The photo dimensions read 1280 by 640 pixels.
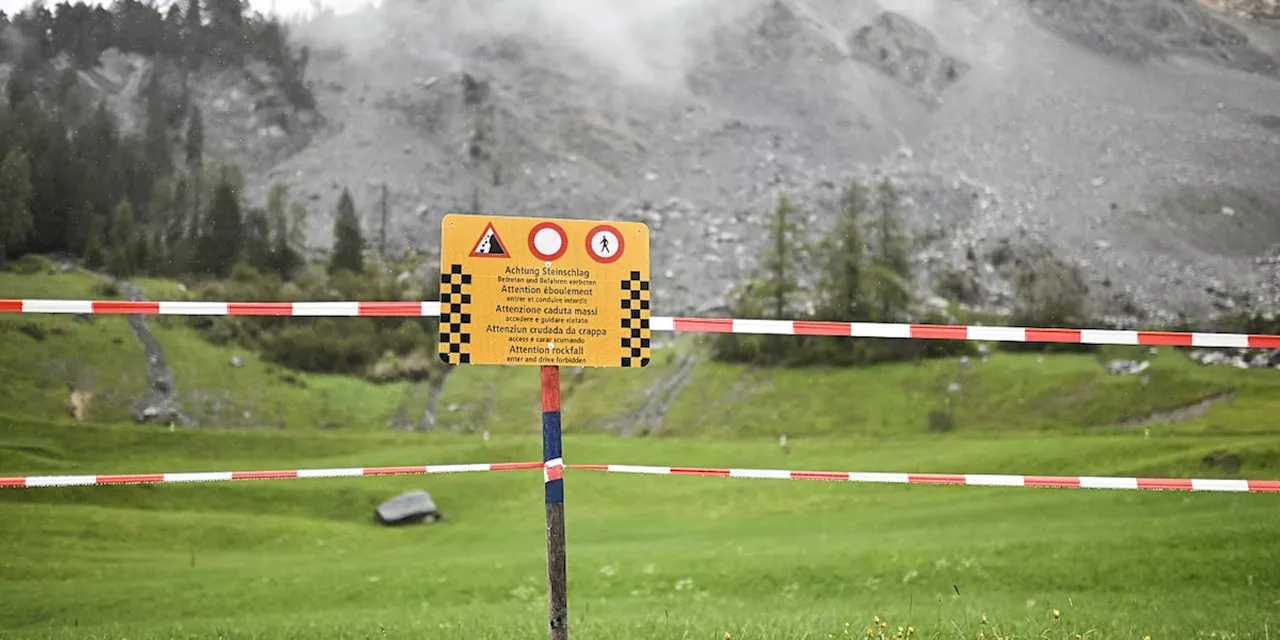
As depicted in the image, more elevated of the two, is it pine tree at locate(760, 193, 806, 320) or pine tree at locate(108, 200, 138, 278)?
pine tree at locate(108, 200, 138, 278)

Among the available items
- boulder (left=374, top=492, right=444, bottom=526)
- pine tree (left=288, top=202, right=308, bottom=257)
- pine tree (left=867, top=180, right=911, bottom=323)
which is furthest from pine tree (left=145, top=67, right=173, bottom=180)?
boulder (left=374, top=492, right=444, bottom=526)

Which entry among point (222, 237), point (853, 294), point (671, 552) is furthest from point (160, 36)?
point (671, 552)

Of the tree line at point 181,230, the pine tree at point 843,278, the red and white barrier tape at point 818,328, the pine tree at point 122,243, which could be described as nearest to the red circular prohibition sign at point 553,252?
the red and white barrier tape at point 818,328

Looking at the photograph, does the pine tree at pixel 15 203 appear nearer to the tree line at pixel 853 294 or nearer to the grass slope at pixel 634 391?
the grass slope at pixel 634 391

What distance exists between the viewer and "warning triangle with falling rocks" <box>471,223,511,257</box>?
5723 millimetres

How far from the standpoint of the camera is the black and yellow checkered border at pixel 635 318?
19.2 ft

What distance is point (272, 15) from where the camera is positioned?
503 feet

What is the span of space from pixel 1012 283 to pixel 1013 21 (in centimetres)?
7870

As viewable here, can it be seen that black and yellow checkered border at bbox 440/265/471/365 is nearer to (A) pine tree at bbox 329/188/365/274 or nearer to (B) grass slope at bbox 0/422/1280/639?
(B) grass slope at bbox 0/422/1280/639

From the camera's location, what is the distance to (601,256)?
5840mm

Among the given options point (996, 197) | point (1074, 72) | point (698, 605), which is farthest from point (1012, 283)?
point (698, 605)

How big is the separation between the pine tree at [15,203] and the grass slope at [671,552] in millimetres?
56008

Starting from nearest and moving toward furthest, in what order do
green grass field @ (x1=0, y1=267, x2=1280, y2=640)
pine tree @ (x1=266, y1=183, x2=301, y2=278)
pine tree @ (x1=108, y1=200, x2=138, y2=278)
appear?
1. green grass field @ (x1=0, y1=267, x2=1280, y2=640)
2. pine tree @ (x1=108, y1=200, x2=138, y2=278)
3. pine tree @ (x1=266, y1=183, x2=301, y2=278)

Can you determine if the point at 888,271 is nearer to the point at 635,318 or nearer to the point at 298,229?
the point at 298,229
